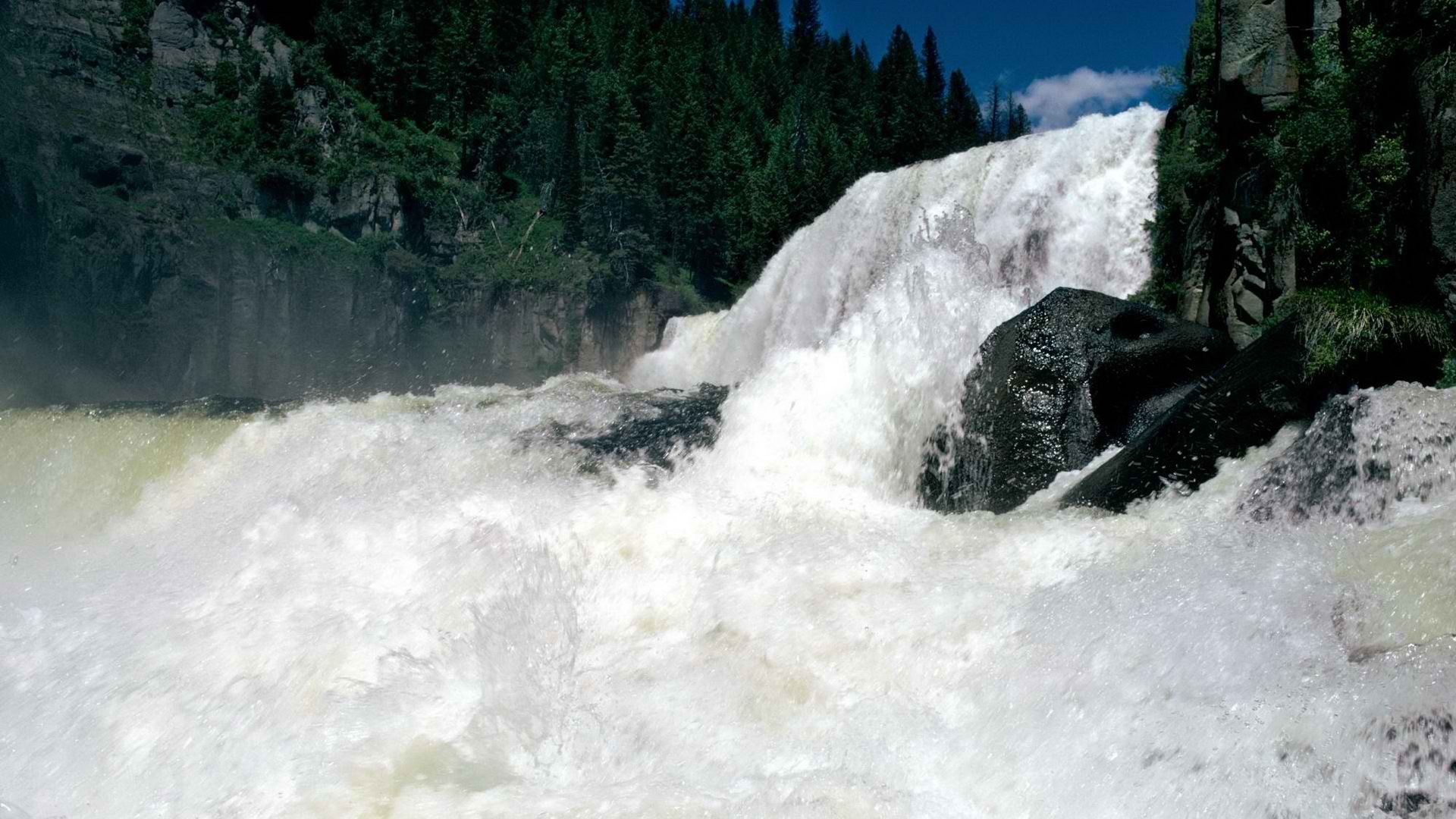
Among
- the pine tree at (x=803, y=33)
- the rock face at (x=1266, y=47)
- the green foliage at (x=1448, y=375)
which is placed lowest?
the green foliage at (x=1448, y=375)

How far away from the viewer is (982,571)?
4879mm

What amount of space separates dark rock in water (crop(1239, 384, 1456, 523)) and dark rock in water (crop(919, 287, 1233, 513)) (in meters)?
2.13

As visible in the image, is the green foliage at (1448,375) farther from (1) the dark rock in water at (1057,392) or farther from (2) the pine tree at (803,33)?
(2) the pine tree at (803,33)

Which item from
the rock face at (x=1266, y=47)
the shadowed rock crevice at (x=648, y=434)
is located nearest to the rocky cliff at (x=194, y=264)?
the shadowed rock crevice at (x=648, y=434)

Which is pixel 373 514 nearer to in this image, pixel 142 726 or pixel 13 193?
pixel 142 726

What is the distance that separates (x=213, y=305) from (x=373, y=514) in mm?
22292

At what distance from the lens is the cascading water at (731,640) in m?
3.31

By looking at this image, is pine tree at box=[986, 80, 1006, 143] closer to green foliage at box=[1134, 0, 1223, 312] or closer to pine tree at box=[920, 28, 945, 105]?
pine tree at box=[920, 28, 945, 105]

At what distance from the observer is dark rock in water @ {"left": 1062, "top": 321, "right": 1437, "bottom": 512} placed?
5.35 m

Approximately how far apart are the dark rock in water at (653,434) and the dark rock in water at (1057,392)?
6.92ft

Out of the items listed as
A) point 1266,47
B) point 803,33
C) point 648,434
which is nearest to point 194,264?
point 648,434

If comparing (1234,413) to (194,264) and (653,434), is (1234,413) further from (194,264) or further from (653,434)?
(194,264)

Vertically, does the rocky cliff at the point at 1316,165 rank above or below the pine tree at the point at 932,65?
below

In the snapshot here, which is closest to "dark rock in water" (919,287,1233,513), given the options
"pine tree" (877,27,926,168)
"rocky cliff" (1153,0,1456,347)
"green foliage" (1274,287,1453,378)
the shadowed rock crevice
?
"rocky cliff" (1153,0,1456,347)
